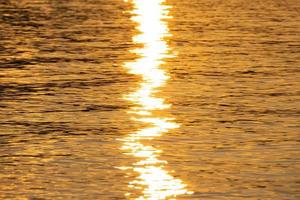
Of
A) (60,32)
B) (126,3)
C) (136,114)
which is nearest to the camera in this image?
(136,114)

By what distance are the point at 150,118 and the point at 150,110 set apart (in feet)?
2.90

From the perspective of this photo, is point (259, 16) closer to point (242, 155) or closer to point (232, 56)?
point (232, 56)

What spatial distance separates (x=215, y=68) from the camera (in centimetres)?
2731

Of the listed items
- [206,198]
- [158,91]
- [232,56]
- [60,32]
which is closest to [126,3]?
[60,32]

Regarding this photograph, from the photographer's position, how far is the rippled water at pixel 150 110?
15703 mm

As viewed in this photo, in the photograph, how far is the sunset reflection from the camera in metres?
15.5

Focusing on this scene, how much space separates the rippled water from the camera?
15.7 metres

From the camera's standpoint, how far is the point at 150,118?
814 inches

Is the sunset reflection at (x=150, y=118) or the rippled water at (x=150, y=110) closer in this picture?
the sunset reflection at (x=150, y=118)

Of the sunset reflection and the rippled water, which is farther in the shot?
the rippled water

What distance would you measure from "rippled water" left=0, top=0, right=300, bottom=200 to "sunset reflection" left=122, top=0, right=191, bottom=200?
25 mm

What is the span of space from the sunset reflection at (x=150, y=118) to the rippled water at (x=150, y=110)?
0.03 m

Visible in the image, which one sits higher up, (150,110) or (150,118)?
(150,110)

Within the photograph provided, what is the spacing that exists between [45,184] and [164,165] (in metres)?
1.87
